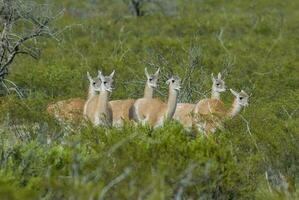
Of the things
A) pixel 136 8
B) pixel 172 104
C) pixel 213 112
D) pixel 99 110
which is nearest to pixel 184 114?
pixel 172 104

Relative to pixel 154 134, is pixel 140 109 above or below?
below

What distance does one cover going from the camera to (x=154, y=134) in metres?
9.80

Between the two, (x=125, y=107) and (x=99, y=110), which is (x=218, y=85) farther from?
(x=99, y=110)

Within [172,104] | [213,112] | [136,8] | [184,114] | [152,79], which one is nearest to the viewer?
[213,112]

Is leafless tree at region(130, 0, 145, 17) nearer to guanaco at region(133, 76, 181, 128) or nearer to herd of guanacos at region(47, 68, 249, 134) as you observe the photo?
herd of guanacos at region(47, 68, 249, 134)

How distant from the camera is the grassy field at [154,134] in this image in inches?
301

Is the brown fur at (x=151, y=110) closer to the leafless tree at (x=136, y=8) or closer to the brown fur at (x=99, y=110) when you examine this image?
the brown fur at (x=99, y=110)

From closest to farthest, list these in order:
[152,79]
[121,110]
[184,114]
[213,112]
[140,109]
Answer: [213,112], [184,114], [140,109], [121,110], [152,79]

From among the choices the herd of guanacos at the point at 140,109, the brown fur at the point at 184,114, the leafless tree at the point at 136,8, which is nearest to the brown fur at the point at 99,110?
the herd of guanacos at the point at 140,109

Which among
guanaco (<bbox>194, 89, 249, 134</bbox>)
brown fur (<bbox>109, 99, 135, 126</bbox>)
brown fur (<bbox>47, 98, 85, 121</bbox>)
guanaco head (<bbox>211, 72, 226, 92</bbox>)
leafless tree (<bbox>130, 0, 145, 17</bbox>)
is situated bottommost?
leafless tree (<bbox>130, 0, 145, 17</bbox>)

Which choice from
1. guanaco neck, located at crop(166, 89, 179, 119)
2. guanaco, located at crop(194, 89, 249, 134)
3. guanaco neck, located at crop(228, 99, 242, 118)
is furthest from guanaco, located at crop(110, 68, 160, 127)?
guanaco neck, located at crop(228, 99, 242, 118)

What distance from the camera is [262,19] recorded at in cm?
3441

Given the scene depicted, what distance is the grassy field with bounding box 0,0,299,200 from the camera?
7.65m

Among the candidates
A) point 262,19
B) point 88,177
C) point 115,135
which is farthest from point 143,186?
point 262,19
